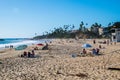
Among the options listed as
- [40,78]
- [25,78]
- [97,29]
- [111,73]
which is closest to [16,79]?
[25,78]

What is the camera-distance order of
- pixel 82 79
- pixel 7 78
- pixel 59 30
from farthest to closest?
pixel 59 30
pixel 7 78
pixel 82 79

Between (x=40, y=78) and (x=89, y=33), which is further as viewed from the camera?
(x=89, y=33)

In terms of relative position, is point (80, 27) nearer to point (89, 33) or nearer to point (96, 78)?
point (89, 33)

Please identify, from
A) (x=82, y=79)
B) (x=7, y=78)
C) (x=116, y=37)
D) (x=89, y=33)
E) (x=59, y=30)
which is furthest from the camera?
(x=59, y=30)

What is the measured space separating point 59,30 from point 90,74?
5766 inches

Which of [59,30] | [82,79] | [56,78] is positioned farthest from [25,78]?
[59,30]

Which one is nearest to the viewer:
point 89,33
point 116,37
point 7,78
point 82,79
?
point 82,79

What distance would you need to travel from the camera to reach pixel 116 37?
56.8 metres

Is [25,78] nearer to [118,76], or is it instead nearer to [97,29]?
[118,76]

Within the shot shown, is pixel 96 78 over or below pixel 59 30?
below

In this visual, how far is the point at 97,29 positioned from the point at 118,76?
4630 inches

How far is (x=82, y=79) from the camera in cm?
1156

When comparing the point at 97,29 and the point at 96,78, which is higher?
the point at 97,29

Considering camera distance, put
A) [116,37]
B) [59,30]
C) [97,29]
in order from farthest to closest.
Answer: [59,30]
[97,29]
[116,37]
